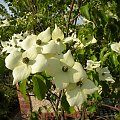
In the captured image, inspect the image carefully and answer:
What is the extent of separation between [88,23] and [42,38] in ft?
2.04

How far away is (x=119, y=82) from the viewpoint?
92.0 inches

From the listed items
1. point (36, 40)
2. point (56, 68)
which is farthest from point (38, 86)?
point (36, 40)

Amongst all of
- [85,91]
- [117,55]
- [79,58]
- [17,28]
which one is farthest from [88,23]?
[17,28]

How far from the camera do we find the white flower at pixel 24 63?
51.5 inches

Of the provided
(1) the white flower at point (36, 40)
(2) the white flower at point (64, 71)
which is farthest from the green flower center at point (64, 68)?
(1) the white flower at point (36, 40)

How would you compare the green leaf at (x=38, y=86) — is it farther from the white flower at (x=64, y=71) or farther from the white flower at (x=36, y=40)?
the white flower at (x=36, y=40)

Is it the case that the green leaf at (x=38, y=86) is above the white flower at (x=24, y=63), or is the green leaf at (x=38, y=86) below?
below

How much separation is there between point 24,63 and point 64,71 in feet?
0.58

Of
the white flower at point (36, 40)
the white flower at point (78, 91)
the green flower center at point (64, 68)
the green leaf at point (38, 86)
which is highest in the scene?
the white flower at point (36, 40)

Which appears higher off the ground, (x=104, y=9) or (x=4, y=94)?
(x=104, y=9)

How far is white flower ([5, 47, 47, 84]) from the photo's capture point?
131cm

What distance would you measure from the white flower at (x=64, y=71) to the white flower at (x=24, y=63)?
36 mm

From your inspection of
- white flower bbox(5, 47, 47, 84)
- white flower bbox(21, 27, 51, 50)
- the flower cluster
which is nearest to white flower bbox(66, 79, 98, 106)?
the flower cluster

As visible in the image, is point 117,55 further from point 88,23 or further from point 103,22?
point 88,23
